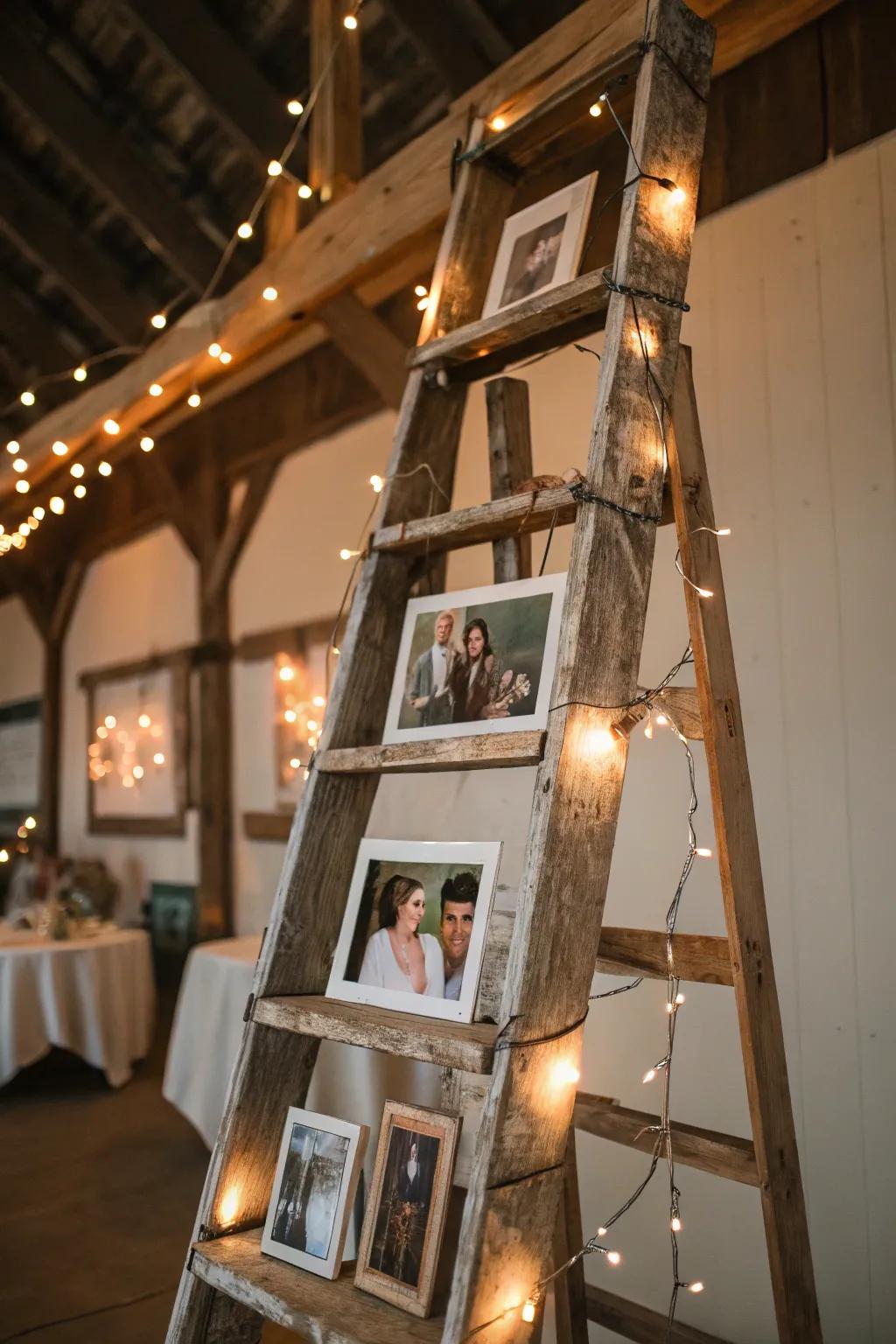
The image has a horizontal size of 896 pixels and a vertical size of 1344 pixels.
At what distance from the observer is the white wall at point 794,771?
88.1 inches

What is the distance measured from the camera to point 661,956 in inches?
63.6

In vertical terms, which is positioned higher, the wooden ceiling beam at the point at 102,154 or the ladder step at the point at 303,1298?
the wooden ceiling beam at the point at 102,154

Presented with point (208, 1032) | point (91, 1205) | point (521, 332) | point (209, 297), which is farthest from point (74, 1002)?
point (521, 332)

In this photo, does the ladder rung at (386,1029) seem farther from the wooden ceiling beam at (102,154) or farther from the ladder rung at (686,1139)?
the wooden ceiling beam at (102,154)

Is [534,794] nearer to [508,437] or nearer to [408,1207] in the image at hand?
[408,1207]

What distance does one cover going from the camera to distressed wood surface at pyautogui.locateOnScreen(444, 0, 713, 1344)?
1.14 m

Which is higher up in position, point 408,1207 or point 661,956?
point 661,956

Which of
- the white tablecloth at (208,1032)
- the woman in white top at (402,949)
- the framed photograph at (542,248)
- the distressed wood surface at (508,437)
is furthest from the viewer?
the white tablecloth at (208,1032)

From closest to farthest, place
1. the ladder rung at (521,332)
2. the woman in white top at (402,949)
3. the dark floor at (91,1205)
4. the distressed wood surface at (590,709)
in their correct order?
the distressed wood surface at (590,709), the woman in white top at (402,949), the ladder rung at (521,332), the dark floor at (91,1205)

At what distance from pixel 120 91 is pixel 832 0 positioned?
331cm

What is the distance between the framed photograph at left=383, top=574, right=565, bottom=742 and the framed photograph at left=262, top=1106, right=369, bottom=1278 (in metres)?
0.54

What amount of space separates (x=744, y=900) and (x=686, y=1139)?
1.21 feet

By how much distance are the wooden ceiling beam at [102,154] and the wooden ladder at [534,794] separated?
2.77m

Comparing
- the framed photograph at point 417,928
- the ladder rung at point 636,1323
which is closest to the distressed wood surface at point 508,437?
the framed photograph at point 417,928
